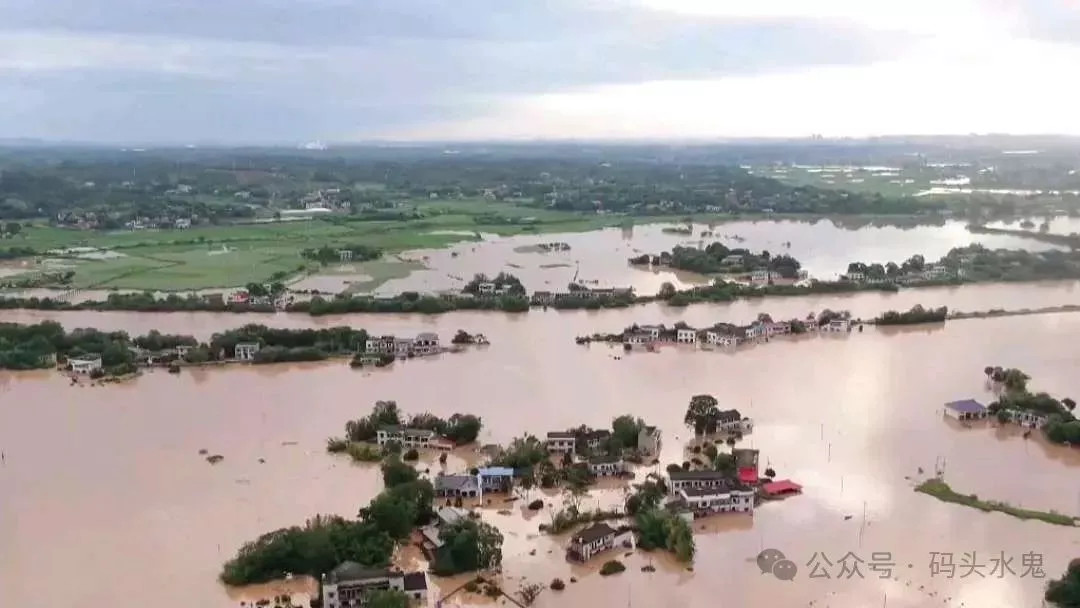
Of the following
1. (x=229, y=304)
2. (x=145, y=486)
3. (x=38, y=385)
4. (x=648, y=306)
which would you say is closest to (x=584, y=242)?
(x=648, y=306)

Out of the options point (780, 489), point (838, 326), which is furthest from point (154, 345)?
point (838, 326)

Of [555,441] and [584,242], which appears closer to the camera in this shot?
[555,441]

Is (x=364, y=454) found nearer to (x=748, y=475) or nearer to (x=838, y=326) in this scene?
(x=748, y=475)

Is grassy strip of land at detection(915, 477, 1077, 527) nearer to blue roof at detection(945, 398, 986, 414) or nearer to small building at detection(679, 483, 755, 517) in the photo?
small building at detection(679, 483, 755, 517)

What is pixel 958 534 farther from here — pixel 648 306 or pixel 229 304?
pixel 229 304

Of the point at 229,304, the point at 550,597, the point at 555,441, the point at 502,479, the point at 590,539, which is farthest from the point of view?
the point at 229,304

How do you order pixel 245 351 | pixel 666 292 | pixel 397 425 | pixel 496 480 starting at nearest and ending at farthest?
pixel 496 480, pixel 397 425, pixel 245 351, pixel 666 292

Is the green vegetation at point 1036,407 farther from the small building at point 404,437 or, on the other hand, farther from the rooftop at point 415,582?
the rooftop at point 415,582

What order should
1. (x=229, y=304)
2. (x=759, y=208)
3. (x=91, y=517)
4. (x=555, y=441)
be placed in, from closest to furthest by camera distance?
(x=91, y=517) → (x=555, y=441) → (x=229, y=304) → (x=759, y=208)
